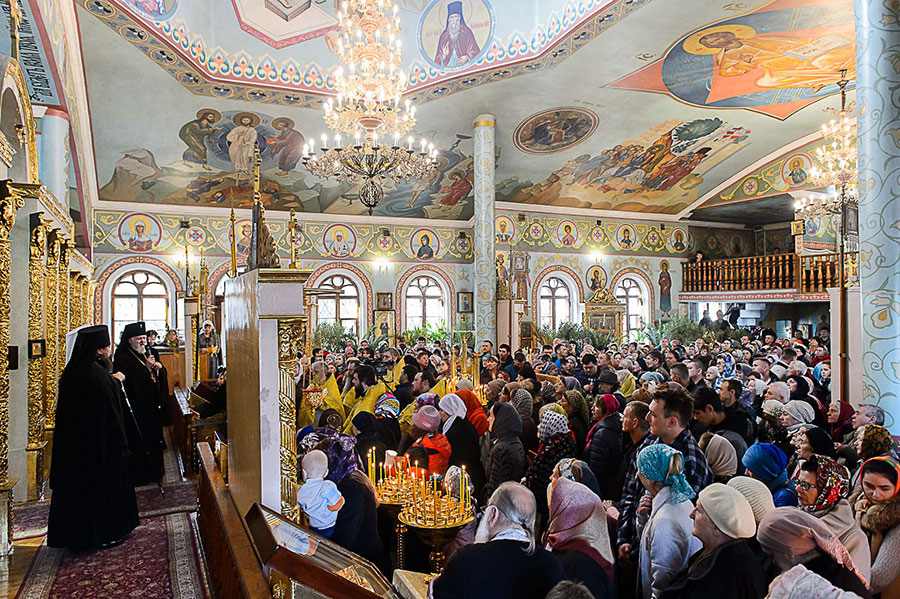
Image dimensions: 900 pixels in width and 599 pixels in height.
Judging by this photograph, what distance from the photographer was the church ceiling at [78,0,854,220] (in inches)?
401

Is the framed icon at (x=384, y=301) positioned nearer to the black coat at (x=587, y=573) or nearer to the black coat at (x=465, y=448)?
the black coat at (x=465, y=448)

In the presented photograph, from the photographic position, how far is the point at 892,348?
426 centimetres

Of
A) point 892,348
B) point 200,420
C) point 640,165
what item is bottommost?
point 200,420

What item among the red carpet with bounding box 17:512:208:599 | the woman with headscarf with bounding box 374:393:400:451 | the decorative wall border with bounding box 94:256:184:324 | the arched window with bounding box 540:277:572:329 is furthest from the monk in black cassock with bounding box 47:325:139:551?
the arched window with bounding box 540:277:572:329

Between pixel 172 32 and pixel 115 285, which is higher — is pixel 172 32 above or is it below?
above

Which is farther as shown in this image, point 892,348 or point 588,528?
point 892,348

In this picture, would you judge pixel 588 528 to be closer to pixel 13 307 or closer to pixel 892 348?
pixel 892 348

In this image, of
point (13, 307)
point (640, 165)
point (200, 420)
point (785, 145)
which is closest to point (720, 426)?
point (200, 420)

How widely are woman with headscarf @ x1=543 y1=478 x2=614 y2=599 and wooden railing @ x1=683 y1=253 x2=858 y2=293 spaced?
624 inches

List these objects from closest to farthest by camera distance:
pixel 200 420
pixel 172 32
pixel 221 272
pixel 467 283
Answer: pixel 200 420 < pixel 172 32 < pixel 221 272 < pixel 467 283

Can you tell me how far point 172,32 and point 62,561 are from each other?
29.8ft

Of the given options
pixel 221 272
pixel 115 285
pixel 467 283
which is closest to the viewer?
pixel 115 285

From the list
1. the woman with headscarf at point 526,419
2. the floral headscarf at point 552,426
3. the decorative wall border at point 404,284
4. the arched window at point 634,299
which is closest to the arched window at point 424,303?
the decorative wall border at point 404,284

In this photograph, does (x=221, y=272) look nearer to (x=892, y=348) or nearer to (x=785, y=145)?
(x=892, y=348)
